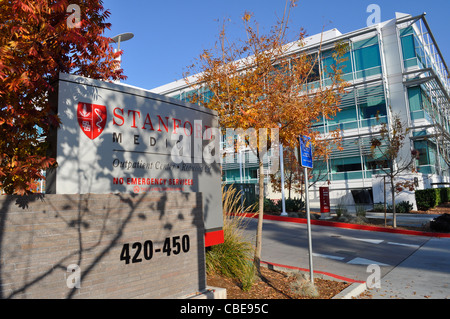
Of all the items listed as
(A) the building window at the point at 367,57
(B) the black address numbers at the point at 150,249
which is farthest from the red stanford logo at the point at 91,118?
(A) the building window at the point at 367,57

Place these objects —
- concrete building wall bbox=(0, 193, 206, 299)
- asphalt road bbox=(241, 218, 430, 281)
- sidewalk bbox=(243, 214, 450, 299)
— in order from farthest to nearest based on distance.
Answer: asphalt road bbox=(241, 218, 430, 281) → sidewalk bbox=(243, 214, 450, 299) → concrete building wall bbox=(0, 193, 206, 299)

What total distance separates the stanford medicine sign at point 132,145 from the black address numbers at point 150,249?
Answer: 947 millimetres

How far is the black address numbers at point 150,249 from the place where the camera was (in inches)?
172

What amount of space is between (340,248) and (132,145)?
288 inches

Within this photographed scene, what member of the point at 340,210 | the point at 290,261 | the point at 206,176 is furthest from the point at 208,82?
the point at 340,210

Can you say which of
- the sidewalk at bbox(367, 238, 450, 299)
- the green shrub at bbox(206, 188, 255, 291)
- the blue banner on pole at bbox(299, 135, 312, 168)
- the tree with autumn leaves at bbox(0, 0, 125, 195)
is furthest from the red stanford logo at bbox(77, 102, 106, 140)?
the sidewalk at bbox(367, 238, 450, 299)

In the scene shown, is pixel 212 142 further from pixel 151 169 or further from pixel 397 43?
pixel 397 43

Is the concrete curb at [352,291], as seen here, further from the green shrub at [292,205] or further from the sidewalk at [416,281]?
the green shrub at [292,205]

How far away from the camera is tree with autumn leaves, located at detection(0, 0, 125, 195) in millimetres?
3562

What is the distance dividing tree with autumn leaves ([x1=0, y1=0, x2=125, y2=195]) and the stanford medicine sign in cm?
33

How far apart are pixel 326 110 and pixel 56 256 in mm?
5621

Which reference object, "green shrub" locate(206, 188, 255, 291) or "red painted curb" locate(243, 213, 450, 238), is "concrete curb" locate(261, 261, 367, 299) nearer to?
"green shrub" locate(206, 188, 255, 291)

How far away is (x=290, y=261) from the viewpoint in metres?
8.30

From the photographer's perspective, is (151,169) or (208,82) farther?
(208,82)
